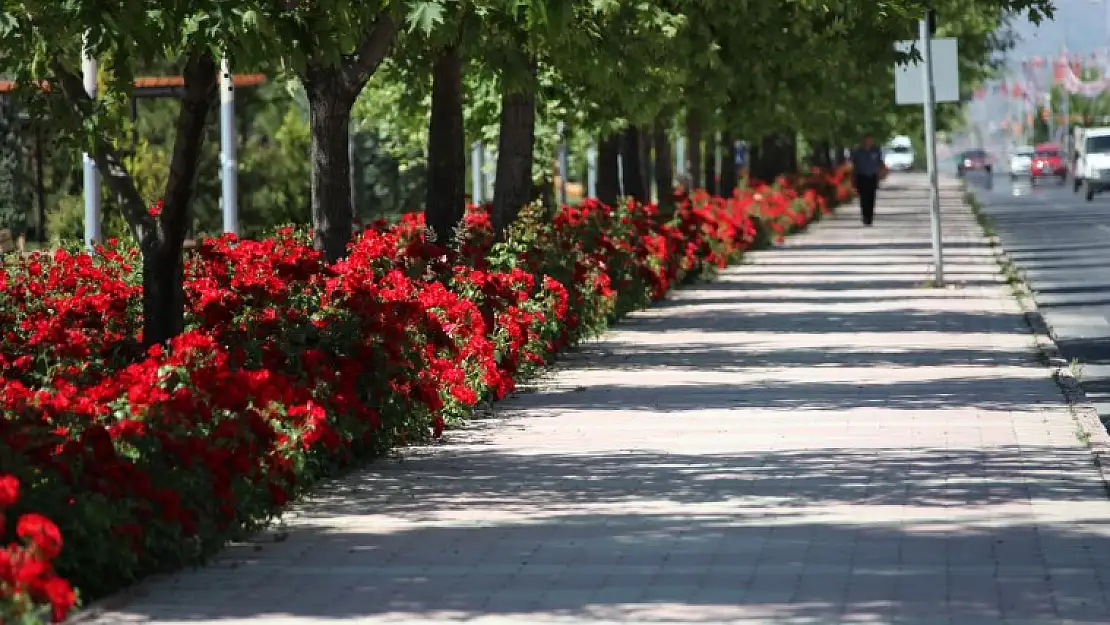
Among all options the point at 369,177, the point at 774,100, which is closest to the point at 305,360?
the point at 774,100

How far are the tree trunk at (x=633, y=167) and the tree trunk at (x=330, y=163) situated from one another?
49.4 feet

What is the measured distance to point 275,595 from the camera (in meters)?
8.31

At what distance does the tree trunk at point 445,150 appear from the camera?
2109 centimetres

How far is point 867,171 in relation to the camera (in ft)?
165

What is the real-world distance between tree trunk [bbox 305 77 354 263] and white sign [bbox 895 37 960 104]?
1040cm

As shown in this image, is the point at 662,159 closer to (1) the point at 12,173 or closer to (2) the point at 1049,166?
(1) the point at 12,173

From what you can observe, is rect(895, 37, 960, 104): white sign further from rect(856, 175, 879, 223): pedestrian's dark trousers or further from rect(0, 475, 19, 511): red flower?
rect(856, 175, 879, 223): pedestrian's dark trousers

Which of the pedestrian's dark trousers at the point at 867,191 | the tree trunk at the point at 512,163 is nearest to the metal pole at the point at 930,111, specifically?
the tree trunk at the point at 512,163

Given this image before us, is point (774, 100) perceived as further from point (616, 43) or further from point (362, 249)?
point (362, 249)

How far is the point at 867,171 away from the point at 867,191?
1.85m

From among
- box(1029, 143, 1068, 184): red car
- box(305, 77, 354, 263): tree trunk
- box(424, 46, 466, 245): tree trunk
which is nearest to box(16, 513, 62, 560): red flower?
box(305, 77, 354, 263): tree trunk

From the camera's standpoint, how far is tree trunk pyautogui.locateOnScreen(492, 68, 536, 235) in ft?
76.5

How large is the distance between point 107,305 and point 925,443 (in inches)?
187

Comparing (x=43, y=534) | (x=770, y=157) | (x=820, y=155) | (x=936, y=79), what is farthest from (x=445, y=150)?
(x=820, y=155)
